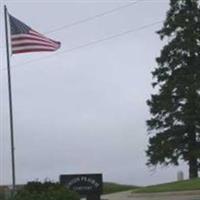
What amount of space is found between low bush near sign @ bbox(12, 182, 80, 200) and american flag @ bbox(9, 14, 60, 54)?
472 cm

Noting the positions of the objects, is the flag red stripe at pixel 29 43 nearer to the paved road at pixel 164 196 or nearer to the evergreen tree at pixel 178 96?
the paved road at pixel 164 196

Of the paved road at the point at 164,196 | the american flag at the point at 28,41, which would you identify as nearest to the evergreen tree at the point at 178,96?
the paved road at the point at 164,196

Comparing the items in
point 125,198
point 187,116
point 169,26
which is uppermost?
point 169,26

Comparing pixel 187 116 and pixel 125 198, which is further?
pixel 187 116

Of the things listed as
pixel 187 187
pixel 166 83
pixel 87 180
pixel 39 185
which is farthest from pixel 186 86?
pixel 39 185

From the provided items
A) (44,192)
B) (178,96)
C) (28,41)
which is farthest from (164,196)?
(178,96)

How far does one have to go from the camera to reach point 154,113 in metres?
52.6

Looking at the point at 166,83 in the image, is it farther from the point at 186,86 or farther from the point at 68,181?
the point at 68,181

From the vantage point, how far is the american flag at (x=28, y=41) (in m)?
27.4

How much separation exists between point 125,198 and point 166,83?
19253 mm

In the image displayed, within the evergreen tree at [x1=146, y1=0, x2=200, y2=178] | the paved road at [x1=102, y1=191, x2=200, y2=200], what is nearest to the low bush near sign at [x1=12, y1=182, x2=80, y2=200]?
the paved road at [x1=102, y1=191, x2=200, y2=200]

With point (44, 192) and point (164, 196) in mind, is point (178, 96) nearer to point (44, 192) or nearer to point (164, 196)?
point (164, 196)

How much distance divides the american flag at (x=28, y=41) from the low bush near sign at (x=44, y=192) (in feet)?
15.5

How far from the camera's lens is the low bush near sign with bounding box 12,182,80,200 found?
77.6ft
